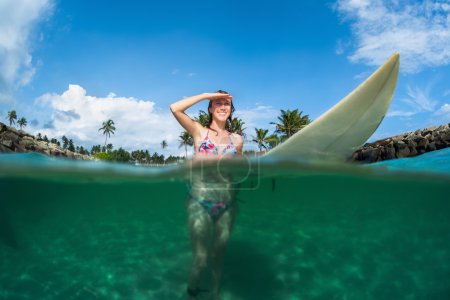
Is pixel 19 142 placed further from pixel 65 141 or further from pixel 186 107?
pixel 65 141

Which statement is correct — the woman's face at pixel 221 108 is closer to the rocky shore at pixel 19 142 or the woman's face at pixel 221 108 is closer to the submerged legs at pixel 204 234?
the submerged legs at pixel 204 234

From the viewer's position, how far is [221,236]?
16.0 ft

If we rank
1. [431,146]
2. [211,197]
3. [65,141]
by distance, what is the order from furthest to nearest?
[65,141], [431,146], [211,197]

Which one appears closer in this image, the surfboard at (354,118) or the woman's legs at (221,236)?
the surfboard at (354,118)

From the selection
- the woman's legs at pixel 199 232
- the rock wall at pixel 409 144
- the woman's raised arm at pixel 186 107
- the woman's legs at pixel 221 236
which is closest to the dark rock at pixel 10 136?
the woman's legs at pixel 199 232

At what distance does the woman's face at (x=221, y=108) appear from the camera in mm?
4680

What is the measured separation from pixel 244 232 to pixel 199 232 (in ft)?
13.9

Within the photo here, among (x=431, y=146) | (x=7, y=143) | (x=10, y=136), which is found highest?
(x=10, y=136)

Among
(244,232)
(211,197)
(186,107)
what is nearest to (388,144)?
(244,232)

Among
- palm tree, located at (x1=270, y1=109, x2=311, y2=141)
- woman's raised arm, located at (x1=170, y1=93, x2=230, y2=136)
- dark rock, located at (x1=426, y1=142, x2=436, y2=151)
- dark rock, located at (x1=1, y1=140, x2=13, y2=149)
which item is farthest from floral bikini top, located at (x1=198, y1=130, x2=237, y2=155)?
palm tree, located at (x1=270, y1=109, x2=311, y2=141)

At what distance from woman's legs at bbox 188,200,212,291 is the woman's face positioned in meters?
1.42

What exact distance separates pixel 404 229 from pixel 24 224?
11.4 meters

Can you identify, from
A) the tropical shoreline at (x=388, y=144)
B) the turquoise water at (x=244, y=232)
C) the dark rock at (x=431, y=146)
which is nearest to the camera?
the turquoise water at (x=244, y=232)

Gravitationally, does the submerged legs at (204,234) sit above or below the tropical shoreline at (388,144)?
below
